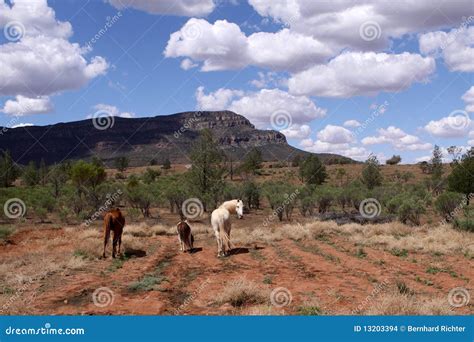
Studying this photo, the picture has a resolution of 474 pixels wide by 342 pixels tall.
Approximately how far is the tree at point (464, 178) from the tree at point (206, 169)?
16634mm

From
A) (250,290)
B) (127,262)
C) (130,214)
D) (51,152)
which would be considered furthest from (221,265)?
(51,152)

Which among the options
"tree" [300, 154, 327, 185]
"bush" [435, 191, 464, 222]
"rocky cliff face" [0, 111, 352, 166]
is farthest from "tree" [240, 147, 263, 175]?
"rocky cliff face" [0, 111, 352, 166]

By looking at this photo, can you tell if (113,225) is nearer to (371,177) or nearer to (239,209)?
(239,209)

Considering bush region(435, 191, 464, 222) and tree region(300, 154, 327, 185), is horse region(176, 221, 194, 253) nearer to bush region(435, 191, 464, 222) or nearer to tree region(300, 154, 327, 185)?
bush region(435, 191, 464, 222)

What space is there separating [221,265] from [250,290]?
16.8 ft

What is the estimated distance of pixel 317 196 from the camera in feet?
127

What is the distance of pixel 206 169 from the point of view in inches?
1359

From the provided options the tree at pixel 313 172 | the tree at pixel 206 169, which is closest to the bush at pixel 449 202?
the tree at pixel 206 169

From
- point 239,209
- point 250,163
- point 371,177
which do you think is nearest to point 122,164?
point 250,163

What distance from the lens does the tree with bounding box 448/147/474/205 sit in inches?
1211

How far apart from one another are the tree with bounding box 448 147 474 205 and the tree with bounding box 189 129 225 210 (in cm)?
1663

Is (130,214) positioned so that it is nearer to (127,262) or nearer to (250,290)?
(127,262)

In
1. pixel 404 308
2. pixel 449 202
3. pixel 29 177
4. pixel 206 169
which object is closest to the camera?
pixel 404 308

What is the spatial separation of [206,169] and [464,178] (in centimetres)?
1812
